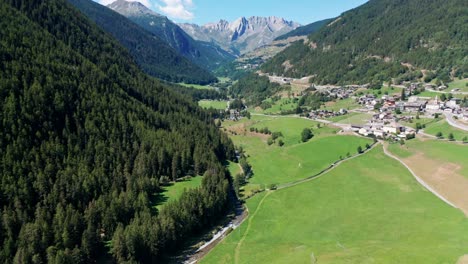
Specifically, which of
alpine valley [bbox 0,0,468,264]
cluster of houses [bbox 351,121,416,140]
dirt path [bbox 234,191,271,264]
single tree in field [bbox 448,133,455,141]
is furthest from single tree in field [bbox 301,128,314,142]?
single tree in field [bbox 448,133,455,141]

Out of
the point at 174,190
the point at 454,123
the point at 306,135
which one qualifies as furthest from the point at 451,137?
the point at 174,190

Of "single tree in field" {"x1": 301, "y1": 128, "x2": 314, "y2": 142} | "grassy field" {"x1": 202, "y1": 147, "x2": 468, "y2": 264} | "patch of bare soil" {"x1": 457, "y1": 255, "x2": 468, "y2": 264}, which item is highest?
"single tree in field" {"x1": 301, "y1": 128, "x2": 314, "y2": 142}

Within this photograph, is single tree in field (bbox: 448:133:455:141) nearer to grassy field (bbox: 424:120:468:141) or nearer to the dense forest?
grassy field (bbox: 424:120:468:141)

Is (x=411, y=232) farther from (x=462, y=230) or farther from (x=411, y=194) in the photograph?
(x=411, y=194)

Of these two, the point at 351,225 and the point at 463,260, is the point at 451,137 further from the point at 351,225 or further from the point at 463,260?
the point at 463,260

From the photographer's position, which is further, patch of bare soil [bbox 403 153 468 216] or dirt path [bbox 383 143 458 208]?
dirt path [bbox 383 143 458 208]

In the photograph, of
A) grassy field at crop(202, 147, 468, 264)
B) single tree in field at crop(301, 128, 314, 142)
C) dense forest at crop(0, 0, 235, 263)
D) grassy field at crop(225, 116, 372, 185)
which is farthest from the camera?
single tree in field at crop(301, 128, 314, 142)

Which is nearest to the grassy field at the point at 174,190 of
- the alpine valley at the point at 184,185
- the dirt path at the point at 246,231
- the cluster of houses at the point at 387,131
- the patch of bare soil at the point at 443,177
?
the alpine valley at the point at 184,185
